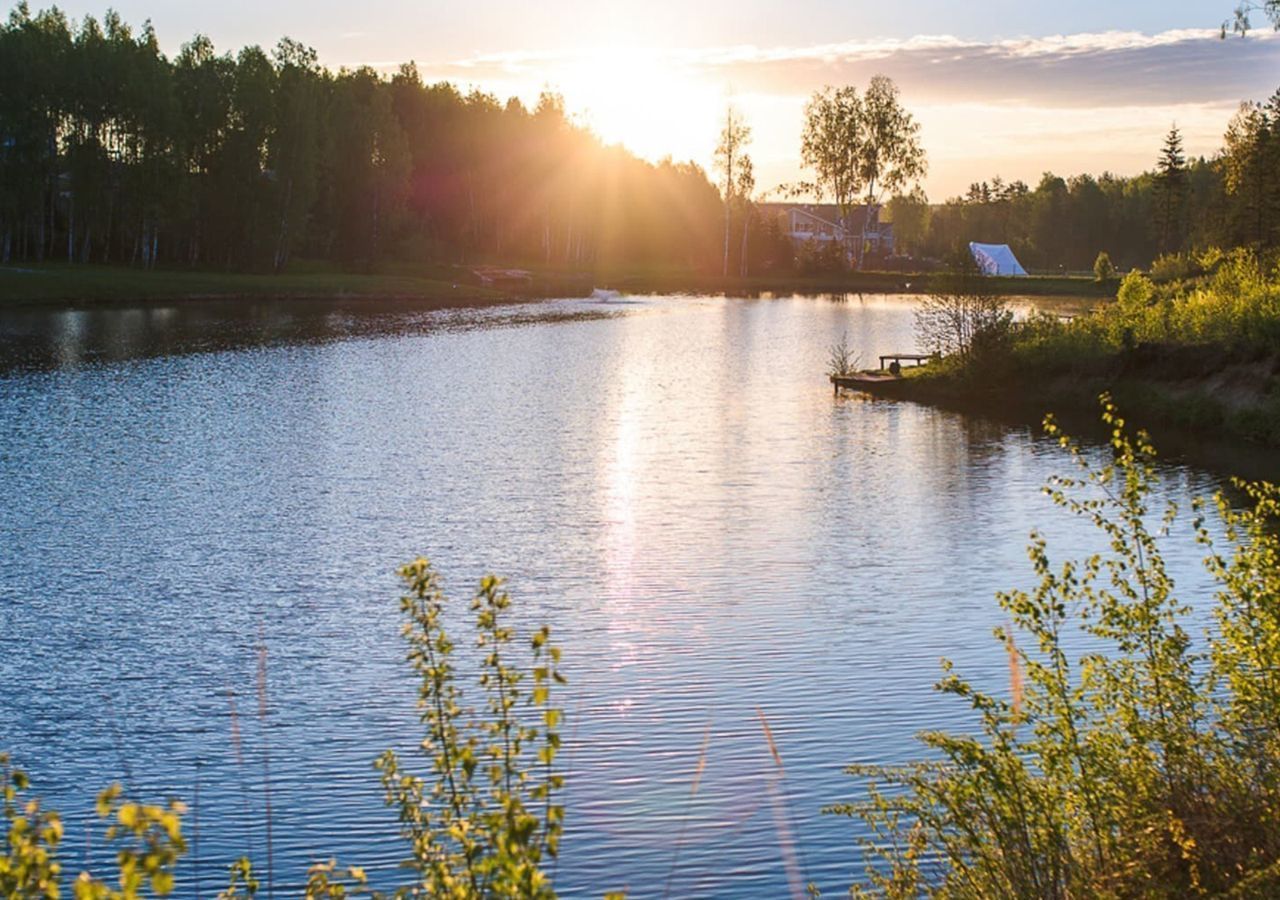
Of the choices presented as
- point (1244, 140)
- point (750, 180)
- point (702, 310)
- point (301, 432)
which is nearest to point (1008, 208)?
point (750, 180)

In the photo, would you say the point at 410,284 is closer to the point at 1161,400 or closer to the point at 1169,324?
the point at 1169,324

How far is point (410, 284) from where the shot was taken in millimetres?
→ 86375

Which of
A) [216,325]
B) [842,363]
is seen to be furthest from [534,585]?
[216,325]

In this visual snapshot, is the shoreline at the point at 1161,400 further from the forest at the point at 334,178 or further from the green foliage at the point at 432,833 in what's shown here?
the forest at the point at 334,178

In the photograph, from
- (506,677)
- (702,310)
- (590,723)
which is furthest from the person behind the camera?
(702,310)

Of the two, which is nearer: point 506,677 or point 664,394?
point 506,677

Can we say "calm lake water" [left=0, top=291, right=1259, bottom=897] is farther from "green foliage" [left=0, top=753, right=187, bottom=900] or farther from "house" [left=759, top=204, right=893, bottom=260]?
"house" [left=759, top=204, right=893, bottom=260]

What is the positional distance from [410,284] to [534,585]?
2780 inches

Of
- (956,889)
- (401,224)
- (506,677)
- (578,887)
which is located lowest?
(578,887)

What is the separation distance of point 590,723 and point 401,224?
9061 cm

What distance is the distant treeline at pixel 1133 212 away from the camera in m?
74.2

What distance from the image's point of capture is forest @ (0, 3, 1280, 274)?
243 ft

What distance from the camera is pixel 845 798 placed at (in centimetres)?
1098

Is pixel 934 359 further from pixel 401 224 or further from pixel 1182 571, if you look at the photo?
pixel 401 224
